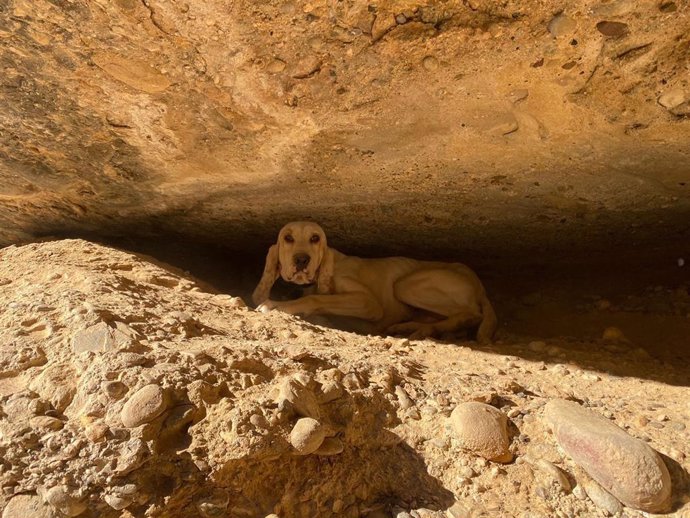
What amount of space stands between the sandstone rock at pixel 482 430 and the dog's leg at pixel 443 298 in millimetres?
1984

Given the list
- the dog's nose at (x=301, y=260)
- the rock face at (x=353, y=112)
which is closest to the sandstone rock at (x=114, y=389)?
the rock face at (x=353, y=112)

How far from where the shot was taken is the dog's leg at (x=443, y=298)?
3.81 meters

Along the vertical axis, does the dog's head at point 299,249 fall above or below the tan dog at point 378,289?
above

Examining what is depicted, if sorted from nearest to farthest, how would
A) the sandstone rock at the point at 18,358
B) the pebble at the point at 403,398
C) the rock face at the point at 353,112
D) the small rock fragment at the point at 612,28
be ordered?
the sandstone rock at the point at 18,358, the pebble at the point at 403,398, the small rock fragment at the point at 612,28, the rock face at the point at 353,112

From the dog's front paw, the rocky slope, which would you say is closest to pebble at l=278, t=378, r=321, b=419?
the rocky slope

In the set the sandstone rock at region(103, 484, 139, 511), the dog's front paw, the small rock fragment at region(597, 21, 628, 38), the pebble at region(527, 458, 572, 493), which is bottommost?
the dog's front paw

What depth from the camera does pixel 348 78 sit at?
228 centimetres

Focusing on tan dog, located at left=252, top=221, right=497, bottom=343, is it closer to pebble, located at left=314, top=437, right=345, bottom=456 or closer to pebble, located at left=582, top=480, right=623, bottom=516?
pebble, located at left=314, top=437, right=345, bottom=456

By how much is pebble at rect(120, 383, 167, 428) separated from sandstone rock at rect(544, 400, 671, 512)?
115cm

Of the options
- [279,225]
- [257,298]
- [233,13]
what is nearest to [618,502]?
[233,13]

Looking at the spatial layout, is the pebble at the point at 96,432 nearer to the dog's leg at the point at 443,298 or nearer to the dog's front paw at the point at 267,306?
the dog's front paw at the point at 267,306

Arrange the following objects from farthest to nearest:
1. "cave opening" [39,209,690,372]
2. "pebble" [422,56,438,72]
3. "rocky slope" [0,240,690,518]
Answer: "cave opening" [39,209,690,372], "pebble" [422,56,438,72], "rocky slope" [0,240,690,518]

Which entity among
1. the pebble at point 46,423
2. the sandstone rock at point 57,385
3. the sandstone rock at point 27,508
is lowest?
the sandstone rock at point 27,508

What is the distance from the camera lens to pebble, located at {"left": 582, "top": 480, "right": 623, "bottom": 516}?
144cm
